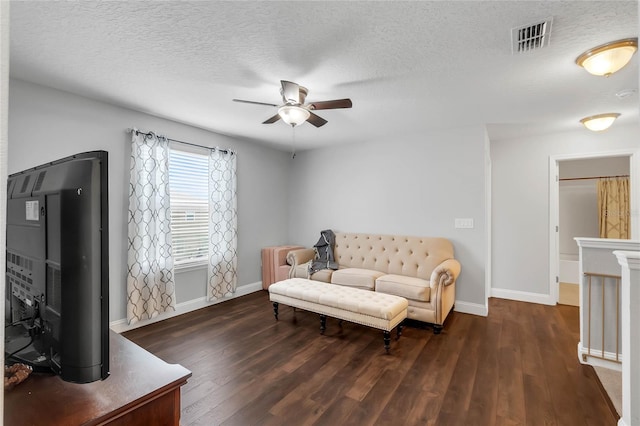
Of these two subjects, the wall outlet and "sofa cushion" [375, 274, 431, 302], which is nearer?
"sofa cushion" [375, 274, 431, 302]

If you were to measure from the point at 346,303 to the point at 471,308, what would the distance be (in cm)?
200

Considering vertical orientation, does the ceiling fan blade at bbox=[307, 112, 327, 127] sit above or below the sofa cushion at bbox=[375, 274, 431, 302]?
above

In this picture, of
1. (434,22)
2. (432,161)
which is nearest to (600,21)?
(434,22)

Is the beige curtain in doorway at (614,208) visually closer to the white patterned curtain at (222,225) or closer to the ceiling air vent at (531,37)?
the ceiling air vent at (531,37)

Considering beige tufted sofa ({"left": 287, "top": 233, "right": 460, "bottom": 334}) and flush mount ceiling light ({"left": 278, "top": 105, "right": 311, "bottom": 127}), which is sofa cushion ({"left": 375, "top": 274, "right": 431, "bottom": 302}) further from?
flush mount ceiling light ({"left": 278, "top": 105, "right": 311, "bottom": 127})

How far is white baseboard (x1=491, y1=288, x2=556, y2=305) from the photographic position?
4.17m

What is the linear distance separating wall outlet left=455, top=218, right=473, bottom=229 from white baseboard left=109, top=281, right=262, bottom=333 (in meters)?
3.33

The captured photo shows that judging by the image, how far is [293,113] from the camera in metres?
2.55

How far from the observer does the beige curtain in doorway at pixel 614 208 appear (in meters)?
4.42

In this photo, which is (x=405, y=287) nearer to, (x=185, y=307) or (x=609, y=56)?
(x=609, y=56)

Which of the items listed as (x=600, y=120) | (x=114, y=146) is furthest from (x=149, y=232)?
(x=600, y=120)

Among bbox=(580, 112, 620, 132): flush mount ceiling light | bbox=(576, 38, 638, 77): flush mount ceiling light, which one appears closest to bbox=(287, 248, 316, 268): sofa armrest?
bbox=(576, 38, 638, 77): flush mount ceiling light

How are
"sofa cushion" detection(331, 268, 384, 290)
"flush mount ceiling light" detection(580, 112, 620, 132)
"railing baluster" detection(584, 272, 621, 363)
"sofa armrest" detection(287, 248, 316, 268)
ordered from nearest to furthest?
1. "railing baluster" detection(584, 272, 621, 363)
2. "flush mount ceiling light" detection(580, 112, 620, 132)
3. "sofa cushion" detection(331, 268, 384, 290)
4. "sofa armrest" detection(287, 248, 316, 268)

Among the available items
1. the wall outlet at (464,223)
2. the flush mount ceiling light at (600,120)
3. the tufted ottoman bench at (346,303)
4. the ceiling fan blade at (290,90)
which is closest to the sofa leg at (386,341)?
the tufted ottoman bench at (346,303)
